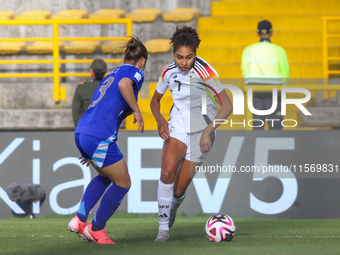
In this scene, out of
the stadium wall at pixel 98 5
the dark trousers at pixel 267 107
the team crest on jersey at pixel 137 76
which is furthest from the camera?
the stadium wall at pixel 98 5

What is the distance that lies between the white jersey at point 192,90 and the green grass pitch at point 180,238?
114 centimetres

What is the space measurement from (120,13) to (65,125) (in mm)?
3569

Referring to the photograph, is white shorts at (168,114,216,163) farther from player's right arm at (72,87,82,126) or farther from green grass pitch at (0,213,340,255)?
player's right arm at (72,87,82,126)

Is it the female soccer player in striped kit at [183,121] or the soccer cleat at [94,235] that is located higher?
the female soccer player in striped kit at [183,121]

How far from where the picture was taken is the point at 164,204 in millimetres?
4973

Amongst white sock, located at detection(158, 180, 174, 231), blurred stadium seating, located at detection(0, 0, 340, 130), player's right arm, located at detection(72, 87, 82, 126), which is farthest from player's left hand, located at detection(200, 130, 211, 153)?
blurred stadium seating, located at detection(0, 0, 340, 130)

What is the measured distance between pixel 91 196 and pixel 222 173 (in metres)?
3.13

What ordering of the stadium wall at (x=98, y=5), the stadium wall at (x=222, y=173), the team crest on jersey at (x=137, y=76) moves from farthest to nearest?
the stadium wall at (x=98, y=5) → the stadium wall at (x=222, y=173) → the team crest on jersey at (x=137, y=76)

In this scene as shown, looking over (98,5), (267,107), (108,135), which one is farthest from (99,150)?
(98,5)

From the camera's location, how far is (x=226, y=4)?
1166 cm

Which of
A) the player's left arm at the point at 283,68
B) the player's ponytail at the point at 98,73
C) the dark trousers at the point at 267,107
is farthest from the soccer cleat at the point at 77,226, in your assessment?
the player's left arm at the point at 283,68

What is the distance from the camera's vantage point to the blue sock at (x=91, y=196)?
479cm

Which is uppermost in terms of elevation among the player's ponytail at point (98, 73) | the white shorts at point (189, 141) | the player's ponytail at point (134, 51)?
the player's ponytail at point (134, 51)

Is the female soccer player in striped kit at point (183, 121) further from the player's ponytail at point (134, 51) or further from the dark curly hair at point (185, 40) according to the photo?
the player's ponytail at point (134, 51)
